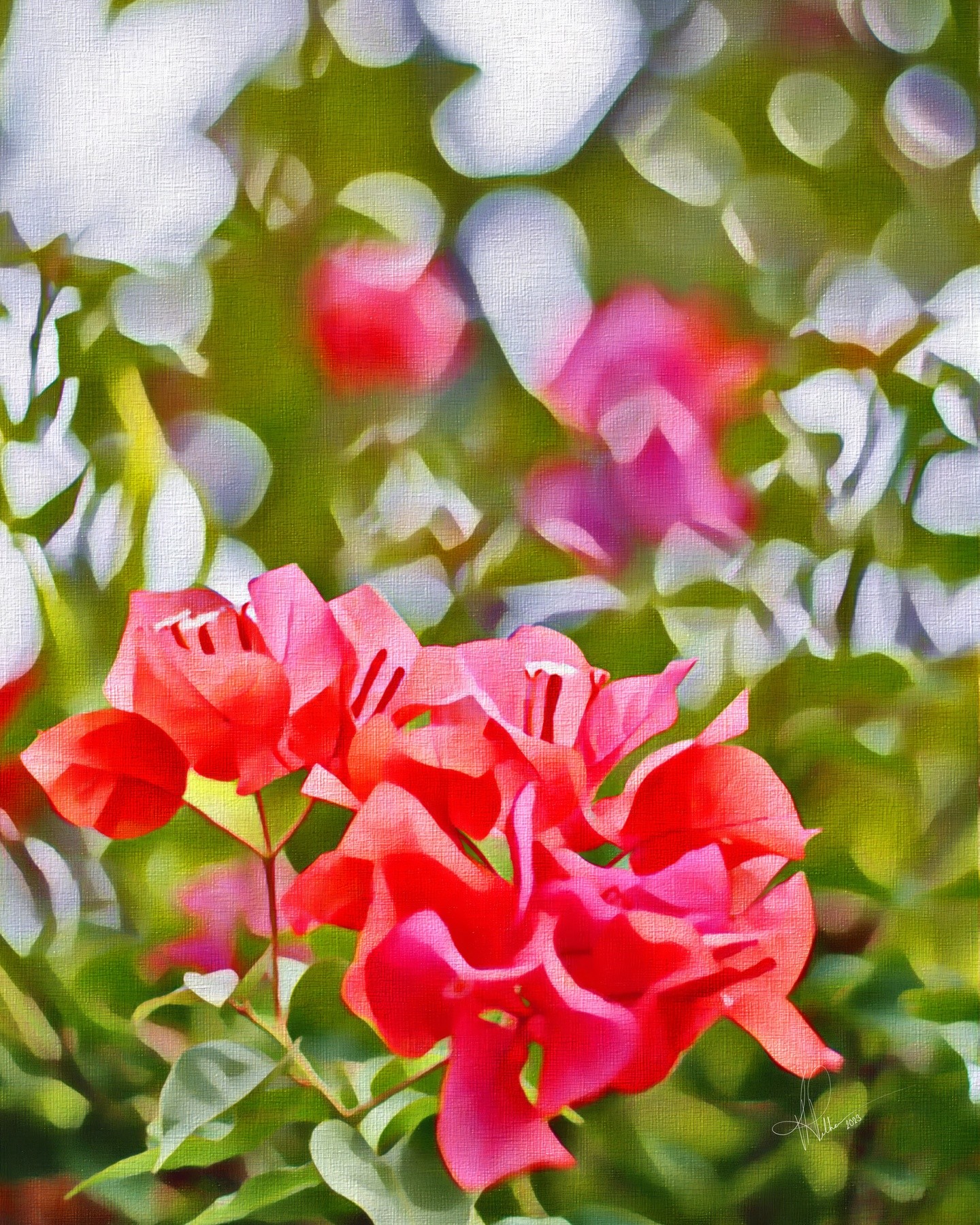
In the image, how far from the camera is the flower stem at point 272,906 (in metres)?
0.34

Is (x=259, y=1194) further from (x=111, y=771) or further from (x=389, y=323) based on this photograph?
(x=389, y=323)

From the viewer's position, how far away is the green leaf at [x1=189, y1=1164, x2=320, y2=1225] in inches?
13.1

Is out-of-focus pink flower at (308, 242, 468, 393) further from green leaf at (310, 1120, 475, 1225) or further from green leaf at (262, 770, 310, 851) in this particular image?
green leaf at (310, 1120, 475, 1225)

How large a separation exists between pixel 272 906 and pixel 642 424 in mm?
200

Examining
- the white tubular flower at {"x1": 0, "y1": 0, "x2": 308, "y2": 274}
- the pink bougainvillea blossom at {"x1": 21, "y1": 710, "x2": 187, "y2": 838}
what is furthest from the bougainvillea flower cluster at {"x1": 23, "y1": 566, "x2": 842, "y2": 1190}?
the white tubular flower at {"x1": 0, "y1": 0, "x2": 308, "y2": 274}

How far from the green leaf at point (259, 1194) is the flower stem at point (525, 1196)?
6 cm

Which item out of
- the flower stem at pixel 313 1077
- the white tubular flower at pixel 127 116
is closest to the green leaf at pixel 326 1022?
the flower stem at pixel 313 1077

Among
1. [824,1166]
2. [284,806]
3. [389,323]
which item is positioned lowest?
[824,1166]

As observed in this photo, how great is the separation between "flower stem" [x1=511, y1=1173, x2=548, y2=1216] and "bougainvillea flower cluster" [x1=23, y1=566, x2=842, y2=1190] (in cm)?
2

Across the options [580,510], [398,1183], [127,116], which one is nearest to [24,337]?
[127,116]

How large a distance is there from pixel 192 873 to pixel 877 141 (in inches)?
13.1

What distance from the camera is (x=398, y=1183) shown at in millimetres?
319

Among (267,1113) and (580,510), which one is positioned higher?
(580,510)
